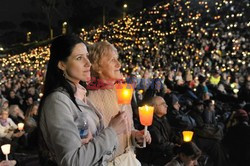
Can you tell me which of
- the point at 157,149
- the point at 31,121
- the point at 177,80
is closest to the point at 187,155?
the point at 157,149

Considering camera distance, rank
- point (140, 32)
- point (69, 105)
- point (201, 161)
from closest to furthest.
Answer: point (69, 105) → point (201, 161) → point (140, 32)

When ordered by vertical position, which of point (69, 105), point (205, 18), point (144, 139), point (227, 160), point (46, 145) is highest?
point (205, 18)

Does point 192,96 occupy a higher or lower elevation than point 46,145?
lower

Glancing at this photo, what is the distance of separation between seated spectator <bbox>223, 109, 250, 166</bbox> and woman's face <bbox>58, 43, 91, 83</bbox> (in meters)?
4.61

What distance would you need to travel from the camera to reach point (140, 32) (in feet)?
81.6

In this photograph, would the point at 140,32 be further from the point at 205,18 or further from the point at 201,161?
the point at 201,161

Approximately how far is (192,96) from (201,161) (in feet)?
14.4

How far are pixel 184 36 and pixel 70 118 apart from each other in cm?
2020

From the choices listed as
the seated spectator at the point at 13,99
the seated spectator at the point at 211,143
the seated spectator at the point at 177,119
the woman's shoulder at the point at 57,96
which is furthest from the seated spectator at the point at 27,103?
the woman's shoulder at the point at 57,96

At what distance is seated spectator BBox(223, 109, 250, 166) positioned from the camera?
5.75 metres

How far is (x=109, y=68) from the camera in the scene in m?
2.38

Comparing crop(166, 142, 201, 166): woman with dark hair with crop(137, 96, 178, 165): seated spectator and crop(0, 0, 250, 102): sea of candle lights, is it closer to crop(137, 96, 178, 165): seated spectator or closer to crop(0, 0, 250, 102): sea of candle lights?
crop(137, 96, 178, 165): seated spectator

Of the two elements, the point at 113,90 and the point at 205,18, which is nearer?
the point at 113,90

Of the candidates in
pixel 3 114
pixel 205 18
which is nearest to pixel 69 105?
pixel 3 114
